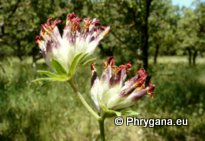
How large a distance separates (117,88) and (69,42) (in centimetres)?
19

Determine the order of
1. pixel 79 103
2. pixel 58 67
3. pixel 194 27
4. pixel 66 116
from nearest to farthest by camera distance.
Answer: pixel 58 67 → pixel 66 116 → pixel 79 103 → pixel 194 27

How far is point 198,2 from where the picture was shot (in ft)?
91.0

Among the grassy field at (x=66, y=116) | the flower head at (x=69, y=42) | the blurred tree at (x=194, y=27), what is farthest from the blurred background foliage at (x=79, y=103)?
the blurred tree at (x=194, y=27)

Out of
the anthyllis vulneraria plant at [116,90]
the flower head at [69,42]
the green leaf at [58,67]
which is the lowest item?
the anthyllis vulneraria plant at [116,90]

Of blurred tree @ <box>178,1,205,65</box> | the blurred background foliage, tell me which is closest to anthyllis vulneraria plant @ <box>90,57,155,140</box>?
the blurred background foliage

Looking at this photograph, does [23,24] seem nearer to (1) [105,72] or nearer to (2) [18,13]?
(2) [18,13]

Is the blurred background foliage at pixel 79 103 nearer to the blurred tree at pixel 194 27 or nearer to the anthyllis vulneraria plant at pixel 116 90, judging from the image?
the anthyllis vulneraria plant at pixel 116 90

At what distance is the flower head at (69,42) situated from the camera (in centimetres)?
110

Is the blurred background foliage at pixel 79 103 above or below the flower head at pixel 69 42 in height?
below

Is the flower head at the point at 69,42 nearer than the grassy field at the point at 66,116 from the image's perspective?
Yes

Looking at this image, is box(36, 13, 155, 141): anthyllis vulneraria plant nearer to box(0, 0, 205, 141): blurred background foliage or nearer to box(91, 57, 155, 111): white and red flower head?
box(91, 57, 155, 111): white and red flower head

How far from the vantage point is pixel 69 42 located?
3.73 ft

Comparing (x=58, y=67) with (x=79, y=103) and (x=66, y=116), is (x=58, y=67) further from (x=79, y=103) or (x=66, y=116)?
(x=79, y=103)

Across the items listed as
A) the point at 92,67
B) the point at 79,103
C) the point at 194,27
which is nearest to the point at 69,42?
the point at 92,67
